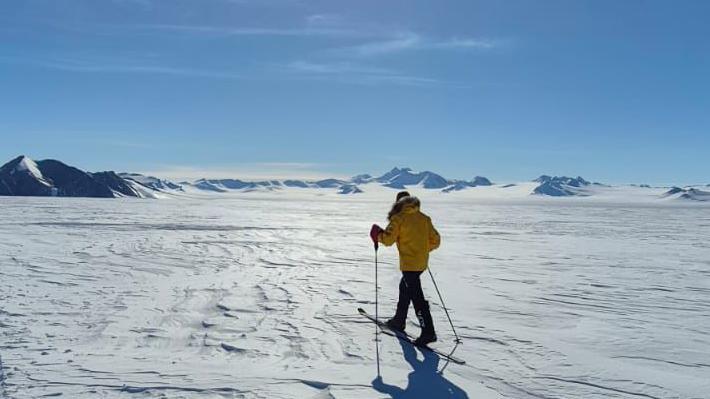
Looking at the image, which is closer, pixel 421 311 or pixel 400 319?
pixel 421 311

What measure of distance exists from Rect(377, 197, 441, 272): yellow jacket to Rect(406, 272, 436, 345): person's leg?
0.44 feet

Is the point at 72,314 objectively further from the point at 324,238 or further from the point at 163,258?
the point at 324,238

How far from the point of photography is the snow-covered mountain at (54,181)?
139750mm

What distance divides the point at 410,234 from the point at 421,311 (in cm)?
85

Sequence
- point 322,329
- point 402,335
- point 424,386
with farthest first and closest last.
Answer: point 322,329 < point 402,335 < point 424,386

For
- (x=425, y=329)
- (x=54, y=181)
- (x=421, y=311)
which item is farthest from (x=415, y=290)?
(x=54, y=181)

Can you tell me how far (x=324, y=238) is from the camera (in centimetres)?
1878

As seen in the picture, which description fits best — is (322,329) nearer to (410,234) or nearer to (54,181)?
(410,234)

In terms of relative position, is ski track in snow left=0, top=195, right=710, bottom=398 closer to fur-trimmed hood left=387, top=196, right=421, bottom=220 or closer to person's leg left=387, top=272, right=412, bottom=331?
person's leg left=387, top=272, right=412, bottom=331

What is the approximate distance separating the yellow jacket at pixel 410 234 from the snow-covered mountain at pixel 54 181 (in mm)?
151846

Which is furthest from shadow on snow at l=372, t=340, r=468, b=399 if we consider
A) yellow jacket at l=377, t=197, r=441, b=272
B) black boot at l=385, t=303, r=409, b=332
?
yellow jacket at l=377, t=197, r=441, b=272

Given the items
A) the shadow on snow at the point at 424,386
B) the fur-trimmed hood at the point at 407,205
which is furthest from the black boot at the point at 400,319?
the fur-trimmed hood at the point at 407,205

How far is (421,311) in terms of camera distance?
557 cm

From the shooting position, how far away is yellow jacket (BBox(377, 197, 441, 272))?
5.47 meters
